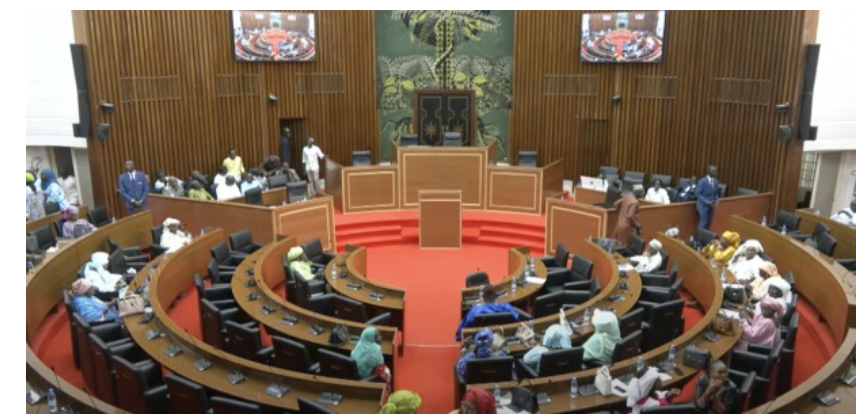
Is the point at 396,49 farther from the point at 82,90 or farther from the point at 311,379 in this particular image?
the point at 311,379

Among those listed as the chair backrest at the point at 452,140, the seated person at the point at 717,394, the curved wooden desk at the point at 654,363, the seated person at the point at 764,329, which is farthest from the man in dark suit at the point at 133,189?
the seated person at the point at 717,394

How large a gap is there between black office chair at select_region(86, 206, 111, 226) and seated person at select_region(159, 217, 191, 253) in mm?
1633

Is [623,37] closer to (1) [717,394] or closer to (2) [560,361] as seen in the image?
(2) [560,361]

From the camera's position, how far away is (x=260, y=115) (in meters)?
15.5

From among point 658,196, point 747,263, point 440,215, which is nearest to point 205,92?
point 440,215

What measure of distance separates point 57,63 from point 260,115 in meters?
4.01

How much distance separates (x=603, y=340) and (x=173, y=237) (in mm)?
6728

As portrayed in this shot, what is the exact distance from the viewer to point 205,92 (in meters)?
14.7

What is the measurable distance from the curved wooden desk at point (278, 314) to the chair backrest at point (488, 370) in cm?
109

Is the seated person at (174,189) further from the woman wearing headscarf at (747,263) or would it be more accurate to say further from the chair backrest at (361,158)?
the woman wearing headscarf at (747,263)

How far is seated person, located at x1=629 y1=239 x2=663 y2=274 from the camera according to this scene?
948cm

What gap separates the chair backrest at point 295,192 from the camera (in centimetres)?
1299

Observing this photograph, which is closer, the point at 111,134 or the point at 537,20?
the point at 111,134

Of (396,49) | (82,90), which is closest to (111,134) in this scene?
(82,90)
